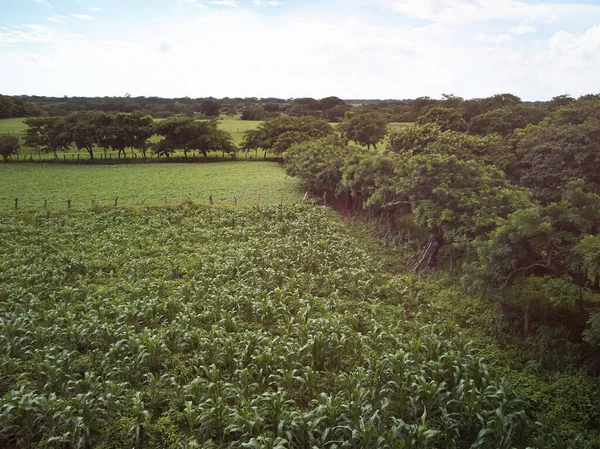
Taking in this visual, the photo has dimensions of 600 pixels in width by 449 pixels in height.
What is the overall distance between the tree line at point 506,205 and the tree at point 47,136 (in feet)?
114

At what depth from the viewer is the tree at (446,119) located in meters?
40.0

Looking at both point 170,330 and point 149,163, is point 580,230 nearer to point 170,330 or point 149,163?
point 170,330

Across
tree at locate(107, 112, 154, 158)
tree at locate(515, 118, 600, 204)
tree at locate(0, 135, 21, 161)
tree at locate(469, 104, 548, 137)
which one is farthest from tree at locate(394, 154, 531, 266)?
tree at locate(0, 135, 21, 161)

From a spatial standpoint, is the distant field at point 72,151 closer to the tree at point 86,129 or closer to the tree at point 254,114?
the tree at point 254,114

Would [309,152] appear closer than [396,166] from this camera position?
No

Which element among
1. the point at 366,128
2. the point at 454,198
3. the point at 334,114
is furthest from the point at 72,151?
the point at 334,114

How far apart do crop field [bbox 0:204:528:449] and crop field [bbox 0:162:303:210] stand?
1447cm

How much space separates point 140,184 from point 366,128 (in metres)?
31.5

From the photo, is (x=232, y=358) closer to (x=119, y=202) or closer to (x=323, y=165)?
(x=323, y=165)

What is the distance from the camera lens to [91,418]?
8562 mm

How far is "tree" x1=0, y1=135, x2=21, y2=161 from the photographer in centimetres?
4991

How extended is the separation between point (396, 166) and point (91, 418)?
1799cm

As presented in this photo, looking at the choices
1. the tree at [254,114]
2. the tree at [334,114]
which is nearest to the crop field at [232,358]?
the tree at [254,114]

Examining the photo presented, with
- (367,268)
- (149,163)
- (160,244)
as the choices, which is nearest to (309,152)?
(160,244)
